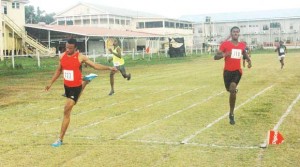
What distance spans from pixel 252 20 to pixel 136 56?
4880 cm

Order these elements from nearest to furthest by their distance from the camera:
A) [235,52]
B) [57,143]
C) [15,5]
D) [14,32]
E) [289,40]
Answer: [57,143], [235,52], [14,32], [15,5], [289,40]

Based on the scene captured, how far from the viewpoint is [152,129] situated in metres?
9.46

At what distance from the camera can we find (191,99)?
14070 mm

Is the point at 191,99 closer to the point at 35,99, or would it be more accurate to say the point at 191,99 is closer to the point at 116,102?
the point at 116,102

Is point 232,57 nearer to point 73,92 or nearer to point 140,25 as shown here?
point 73,92

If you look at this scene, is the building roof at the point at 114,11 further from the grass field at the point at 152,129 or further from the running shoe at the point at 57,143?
the running shoe at the point at 57,143

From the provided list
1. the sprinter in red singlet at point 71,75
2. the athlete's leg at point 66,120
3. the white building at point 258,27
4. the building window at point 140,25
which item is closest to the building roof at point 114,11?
→ the building window at point 140,25

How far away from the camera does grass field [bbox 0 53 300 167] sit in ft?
23.5

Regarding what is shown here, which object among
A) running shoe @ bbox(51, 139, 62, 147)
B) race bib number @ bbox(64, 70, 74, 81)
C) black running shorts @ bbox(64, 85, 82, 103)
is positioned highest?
race bib number @ bbox(64, 70, 74, 81)

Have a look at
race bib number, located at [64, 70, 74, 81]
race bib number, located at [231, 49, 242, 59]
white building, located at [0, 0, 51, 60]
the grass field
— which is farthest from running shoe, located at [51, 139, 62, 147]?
white building, located at [0, 0, 51, 60]

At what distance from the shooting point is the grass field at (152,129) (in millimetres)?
7152

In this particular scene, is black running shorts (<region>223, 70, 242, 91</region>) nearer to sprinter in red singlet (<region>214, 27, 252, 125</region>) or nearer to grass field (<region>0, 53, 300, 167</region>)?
sprinter in red singlet (<region>214, 27, 252, 125</region>)

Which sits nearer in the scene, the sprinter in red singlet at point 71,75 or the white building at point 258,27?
the sprinter in red singlet at point 71,75

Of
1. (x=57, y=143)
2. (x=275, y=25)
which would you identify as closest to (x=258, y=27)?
(x=275, y=25)
